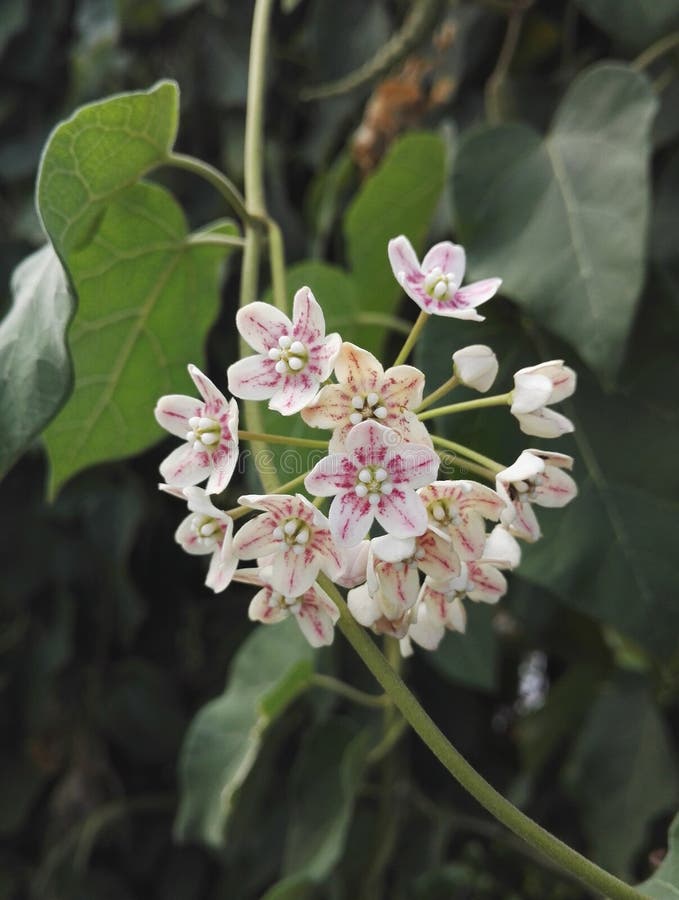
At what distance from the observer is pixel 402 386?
49 cm

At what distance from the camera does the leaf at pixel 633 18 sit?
898mm

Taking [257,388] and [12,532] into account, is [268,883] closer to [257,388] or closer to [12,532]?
[12,532]

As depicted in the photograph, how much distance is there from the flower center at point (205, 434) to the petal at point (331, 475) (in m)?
0.06

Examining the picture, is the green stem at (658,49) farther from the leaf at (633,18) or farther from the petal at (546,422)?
the petal at (546,422)

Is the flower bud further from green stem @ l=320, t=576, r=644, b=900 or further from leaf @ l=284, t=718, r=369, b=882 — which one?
leaf @ l=284, t=718, r=369, b=882

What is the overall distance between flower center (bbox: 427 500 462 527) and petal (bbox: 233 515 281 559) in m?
0.07

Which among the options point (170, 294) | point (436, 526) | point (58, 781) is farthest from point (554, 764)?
point (436, 526)

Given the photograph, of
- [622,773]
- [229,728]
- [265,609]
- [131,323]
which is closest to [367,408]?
[265,609]

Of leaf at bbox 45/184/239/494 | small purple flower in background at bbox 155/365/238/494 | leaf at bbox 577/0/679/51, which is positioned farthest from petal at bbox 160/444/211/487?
leaf at bbox 577/0/679/51

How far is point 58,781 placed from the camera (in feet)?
5.24

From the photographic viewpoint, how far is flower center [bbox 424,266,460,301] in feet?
1.79

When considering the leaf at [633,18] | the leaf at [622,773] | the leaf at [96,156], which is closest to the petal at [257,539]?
the leaf at [96,156]

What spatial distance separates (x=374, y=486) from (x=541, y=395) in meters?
0.11

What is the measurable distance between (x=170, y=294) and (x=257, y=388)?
0.37m
